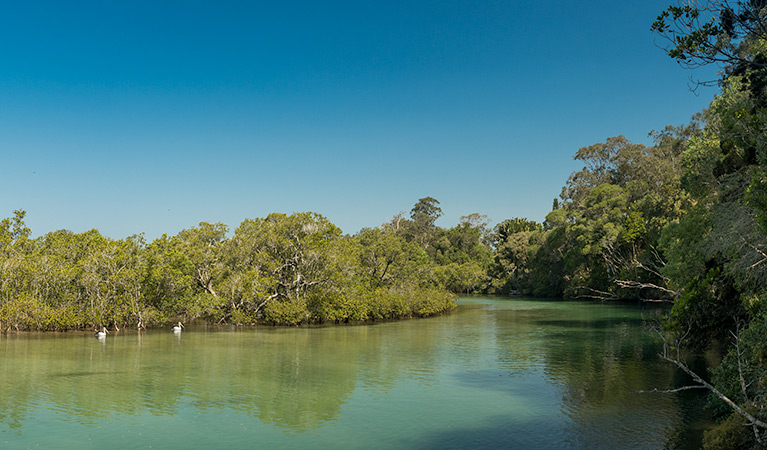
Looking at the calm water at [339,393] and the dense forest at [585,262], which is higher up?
the dense forest at [585,262]

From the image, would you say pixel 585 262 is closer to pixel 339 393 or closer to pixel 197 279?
pixel 197 279

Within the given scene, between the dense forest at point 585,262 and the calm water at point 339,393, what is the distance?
239 cm

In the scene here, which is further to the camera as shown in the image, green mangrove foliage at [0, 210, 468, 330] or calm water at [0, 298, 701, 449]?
green mangrove foliage at [0, 210, 468, 330]

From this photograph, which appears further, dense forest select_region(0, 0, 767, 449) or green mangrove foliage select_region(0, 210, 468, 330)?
green mangrove foliage select_region(0, 210, 468, 330)

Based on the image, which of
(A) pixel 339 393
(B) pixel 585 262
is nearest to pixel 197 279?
(A) pixel 339 393

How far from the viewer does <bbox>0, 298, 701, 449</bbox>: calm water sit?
14.2 meters

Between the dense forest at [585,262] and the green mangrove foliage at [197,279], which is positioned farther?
the green mangrove foliage at [197,279]

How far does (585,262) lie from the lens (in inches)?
2530

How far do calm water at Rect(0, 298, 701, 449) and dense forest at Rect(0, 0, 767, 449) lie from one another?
2.39m

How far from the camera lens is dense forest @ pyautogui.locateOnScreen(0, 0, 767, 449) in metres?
12.4

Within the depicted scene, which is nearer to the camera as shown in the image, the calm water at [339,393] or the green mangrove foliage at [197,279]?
the calm water at [339,393]

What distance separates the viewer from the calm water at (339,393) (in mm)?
14195

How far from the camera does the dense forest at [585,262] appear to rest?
12.4m

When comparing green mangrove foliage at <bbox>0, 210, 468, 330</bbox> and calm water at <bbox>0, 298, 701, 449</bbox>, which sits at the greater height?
green mangrove foliage at <bbox>0, 210, 468, 330</bbox>
